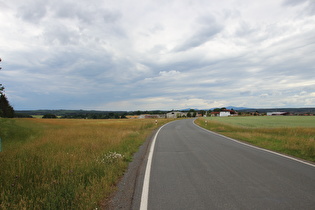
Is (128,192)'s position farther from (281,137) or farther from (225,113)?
(225,113)

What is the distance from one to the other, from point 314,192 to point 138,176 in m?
4.00

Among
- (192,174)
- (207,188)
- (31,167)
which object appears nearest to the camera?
(207,188)

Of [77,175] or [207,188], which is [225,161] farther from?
[77,175]

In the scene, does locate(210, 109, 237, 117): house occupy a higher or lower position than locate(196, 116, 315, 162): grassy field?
higher

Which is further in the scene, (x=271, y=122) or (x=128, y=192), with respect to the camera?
(x=271, y=122)

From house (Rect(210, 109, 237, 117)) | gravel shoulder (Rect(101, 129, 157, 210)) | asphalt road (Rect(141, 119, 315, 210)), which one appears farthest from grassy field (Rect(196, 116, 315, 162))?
house (Rect(210, 109, 237, 117))

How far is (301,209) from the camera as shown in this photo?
3.20 m

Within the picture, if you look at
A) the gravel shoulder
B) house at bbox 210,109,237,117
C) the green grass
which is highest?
house at bbox 210,109,237,117

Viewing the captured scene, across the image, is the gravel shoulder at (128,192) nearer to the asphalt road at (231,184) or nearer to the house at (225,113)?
the asphalt road at (231,184)

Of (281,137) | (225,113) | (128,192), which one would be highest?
(225,113)

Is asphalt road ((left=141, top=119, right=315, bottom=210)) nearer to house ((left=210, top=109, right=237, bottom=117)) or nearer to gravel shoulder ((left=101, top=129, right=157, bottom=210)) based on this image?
gravel shoulder ((left=101, top=129, right=157, bottom=210))

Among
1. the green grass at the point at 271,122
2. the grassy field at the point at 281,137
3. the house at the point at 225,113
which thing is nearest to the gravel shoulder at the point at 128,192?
the grassy field at the point at 281,137

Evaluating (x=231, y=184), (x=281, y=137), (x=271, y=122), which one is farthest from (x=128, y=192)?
(x=271, y=122)

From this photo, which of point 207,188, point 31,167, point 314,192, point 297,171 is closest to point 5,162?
point 31,167
